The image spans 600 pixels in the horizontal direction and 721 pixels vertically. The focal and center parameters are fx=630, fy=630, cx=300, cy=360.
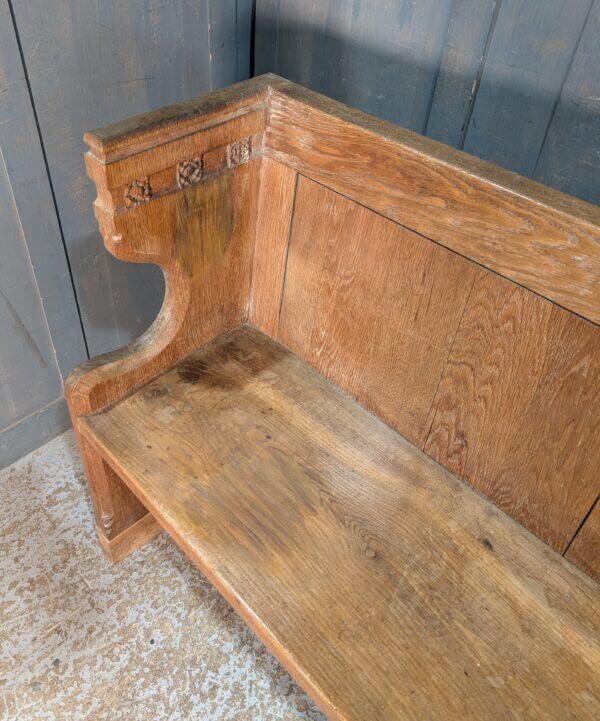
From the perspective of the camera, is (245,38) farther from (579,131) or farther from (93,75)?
→ (579,131)

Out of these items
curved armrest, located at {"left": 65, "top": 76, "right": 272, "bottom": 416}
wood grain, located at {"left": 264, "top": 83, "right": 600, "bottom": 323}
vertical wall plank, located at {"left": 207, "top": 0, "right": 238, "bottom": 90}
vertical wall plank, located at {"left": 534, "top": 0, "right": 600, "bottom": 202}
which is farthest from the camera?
vertical wall plank, located at {"left": 207, "top": 0, "right": 238, "bottom": 90}

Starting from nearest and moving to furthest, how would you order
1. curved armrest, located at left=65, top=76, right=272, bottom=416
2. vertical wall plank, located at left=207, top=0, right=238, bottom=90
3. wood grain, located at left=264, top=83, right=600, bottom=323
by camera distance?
wood grain, located at left=264, top=83, right=600, bottom=323 → curved armrest, located at left=65, top=76, right=272, bottom=416 → vertical wall plank, located at left=207, top=0, right=238, bottom=90

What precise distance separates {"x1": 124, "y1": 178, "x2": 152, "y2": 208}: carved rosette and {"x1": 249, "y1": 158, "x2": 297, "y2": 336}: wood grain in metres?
0.29

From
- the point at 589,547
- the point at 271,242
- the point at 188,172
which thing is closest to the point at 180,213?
the point at 188,172

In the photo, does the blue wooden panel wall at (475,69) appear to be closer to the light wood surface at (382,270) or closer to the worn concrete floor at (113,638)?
the light wood surface at (382,270)

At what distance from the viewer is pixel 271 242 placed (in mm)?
1339

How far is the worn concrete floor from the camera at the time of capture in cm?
135

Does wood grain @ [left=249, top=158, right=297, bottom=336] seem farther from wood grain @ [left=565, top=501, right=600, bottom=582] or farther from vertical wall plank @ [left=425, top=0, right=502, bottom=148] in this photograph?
wood grain @ [left=565, top=501, right=600, bottom=582]

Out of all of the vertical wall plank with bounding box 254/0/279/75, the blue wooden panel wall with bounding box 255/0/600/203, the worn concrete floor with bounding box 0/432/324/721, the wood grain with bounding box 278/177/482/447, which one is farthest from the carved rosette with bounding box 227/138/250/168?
the worn concrete floor with bounding box 0/432/324/721

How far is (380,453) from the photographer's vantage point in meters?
1.25

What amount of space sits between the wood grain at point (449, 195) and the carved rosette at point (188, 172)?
18 cm

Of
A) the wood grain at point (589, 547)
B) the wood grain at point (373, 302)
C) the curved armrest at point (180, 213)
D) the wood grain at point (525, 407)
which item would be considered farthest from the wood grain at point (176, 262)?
the wood grain at point (589, 547)

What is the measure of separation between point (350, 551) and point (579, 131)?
897 millimetres

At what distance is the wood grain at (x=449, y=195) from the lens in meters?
0.91
